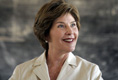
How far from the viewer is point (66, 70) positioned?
183 cm

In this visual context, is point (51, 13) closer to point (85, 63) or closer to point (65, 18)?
point (65, 18)

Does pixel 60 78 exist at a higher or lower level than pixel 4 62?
higher

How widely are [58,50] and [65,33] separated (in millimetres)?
178

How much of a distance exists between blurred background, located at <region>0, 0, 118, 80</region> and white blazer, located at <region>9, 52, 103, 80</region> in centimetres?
142

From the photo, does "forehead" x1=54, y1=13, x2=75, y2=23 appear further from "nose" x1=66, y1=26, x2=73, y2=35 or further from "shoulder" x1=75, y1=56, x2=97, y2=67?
"shoulder" x1=75, y1=56, x2=97, y2=67

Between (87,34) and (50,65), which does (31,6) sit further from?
(50,65)

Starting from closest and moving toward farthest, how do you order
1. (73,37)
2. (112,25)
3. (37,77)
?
(73,37) → (37,77) → (112,25)

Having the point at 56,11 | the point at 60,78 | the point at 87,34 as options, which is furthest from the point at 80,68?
the point at 87,34

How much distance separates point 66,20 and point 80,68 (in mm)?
443

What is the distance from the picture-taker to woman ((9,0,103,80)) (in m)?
1.76

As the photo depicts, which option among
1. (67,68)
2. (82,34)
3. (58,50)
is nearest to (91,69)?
(67,68)

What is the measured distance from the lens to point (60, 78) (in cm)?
180

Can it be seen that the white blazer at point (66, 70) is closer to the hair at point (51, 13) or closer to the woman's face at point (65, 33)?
the woman's face at point (65, 33)

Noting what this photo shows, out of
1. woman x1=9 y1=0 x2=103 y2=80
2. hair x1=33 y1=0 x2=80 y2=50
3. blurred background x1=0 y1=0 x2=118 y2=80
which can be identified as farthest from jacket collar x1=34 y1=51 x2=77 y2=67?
blurred background x1=0 y1=0 x2=118 y2=80
